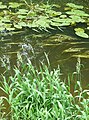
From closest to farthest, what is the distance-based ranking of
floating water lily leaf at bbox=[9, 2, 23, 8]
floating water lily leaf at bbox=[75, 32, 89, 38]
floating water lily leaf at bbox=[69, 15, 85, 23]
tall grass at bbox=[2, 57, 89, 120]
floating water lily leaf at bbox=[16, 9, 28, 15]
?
tall grass at bbox=[2, 57, 89, 120] → floating water lily leaf at bbox=[75, 32, 89, 38] → floating water lily leaf at bbox=[69, 15, 85, 23] → floating water lily leaf at bbox=[16, 9, 28, 15] → floating water lily leaf at bbox=[9, 2, 23, 8]

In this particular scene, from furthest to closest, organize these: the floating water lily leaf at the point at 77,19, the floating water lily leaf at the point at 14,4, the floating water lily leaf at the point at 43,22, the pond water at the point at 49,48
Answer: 1. the floating water lily leaf at the point at 14,4
2. the floating water lily leaf at the point at 77,19
3. the floating water lily leaf at the point at 43,22
4. the pond water at the point at 49,48

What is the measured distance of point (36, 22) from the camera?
4.12 metres

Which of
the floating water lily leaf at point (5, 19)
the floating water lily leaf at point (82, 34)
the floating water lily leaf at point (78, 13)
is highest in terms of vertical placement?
the floating water lily leaf at point (5, 19)

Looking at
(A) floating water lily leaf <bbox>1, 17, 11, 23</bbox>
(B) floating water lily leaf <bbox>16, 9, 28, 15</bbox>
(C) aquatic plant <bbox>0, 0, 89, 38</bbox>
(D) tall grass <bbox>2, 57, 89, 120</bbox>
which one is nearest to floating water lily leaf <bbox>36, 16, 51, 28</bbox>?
(C) aquatic plant <bbox>0, 0, 89, 38</bbox>

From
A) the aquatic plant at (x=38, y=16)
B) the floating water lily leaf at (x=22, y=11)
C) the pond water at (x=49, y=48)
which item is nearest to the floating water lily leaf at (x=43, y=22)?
the aquatic plant at (x=38, y=16)

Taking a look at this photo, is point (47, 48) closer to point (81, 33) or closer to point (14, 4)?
point (81, 33)

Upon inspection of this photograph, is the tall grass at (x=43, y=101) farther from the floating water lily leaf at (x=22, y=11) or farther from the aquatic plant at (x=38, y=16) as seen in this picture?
the floating water lily leaf at (x=22, y=11)

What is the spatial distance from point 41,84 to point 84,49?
4.69 ft

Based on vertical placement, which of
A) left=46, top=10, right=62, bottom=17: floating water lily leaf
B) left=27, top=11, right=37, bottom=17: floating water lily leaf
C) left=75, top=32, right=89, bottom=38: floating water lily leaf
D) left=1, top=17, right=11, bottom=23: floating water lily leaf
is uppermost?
left=1, top=17, right=11, bottom=23: floating water lily leaf

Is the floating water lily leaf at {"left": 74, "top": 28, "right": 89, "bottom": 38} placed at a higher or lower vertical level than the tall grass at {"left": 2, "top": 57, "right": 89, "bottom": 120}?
lower

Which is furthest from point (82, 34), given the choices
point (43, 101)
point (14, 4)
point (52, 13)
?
point (43, 101)

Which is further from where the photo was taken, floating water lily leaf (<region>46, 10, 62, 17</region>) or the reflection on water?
floating water lily leaf (<region>46, 10, 62, 17</region>)

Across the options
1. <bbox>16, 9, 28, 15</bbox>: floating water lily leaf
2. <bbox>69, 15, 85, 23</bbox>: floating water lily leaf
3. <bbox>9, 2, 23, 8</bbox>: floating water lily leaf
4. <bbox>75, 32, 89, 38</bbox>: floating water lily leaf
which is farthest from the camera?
<bbox>9, 2, 23, 8</bbox>: floating water lily leaf

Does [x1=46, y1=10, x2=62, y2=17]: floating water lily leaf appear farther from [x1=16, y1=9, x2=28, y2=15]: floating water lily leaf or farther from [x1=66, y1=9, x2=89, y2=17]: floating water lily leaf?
[x1=16, y1=9, x2=28, y2=15]: floating water lily leaf
